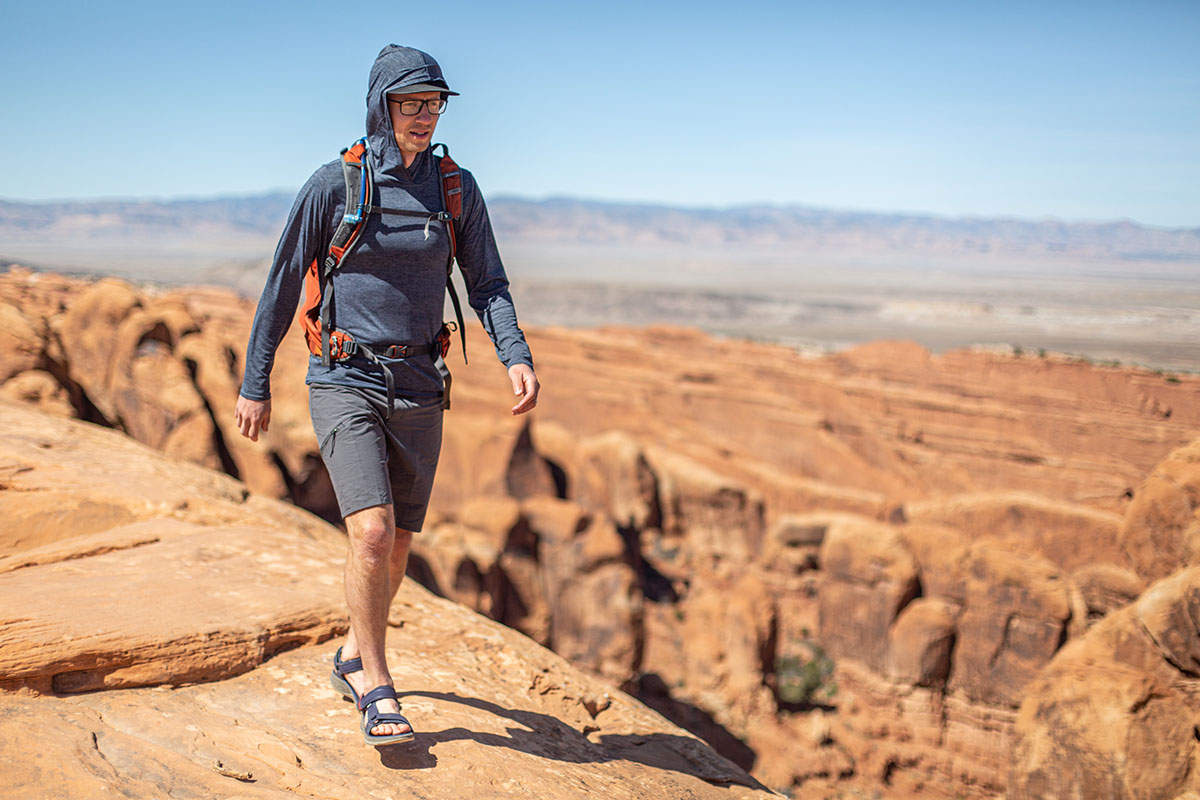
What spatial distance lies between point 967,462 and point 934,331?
40.0 feet

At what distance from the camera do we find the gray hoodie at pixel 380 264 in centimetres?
298

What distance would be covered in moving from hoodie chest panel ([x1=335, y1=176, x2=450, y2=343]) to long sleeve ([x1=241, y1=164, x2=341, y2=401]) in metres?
0.14

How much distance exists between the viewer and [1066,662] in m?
6.74

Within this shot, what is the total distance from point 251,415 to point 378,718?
45.3 inches

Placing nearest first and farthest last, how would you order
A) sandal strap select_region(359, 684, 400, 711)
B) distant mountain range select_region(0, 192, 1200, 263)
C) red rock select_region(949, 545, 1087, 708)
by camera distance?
sandal strap select_region(359, 684, 400, 711) < red rock select_region(949, 545, 1087, 708) < distant mountain range select_region(0, 192, 1200, 263)

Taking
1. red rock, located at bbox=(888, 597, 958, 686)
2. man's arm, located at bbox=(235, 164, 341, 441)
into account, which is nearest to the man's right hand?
man's arm, located at bbox=(235, 164, 341, 441)

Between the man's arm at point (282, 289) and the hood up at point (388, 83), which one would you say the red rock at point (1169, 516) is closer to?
the hood up at point (388, 83)

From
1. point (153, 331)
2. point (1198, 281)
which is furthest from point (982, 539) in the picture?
point (153, 331)

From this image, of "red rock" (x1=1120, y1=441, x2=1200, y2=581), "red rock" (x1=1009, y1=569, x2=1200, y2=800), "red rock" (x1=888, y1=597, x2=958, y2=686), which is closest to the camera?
"red rock" (x1=1009, y1=569, x2=1200, y2=800)

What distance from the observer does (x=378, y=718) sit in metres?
3.02

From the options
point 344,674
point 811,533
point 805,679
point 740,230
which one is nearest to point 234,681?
point 344,674

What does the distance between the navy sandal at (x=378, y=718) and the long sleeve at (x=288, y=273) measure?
113 cm

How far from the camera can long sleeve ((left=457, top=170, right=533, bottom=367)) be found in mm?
3254

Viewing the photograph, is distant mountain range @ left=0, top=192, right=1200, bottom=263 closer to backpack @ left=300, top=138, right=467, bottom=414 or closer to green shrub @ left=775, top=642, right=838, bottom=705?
green shrub @ left=775, top=642, right=838, bottom=705
